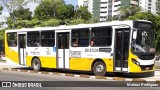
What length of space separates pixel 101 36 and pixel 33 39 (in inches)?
236

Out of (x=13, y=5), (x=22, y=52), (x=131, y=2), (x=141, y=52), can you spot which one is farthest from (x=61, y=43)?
(x=131, y=2)

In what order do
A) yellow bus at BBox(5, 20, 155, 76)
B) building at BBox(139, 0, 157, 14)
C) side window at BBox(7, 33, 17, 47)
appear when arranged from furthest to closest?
building at BBox(139, 0, 157, 14) < side window at BBox(7, 33, 17, 47) < yellow bus at BBox(5, 20, 155, 76)

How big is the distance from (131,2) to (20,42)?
121 metres

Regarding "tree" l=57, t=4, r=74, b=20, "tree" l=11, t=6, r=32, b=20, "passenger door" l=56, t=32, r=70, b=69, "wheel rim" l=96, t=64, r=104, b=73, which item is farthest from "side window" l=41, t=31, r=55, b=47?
"tree" l=57, t=4, r=74, b=20

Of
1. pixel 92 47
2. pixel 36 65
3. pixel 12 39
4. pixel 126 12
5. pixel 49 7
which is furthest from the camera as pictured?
pixel 126 12

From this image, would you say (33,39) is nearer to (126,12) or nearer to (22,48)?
(22,48)

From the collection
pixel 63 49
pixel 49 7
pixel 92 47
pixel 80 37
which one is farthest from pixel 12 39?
pixel 49 7

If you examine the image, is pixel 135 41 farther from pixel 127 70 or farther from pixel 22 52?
pixel 22 52

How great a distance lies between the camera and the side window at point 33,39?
23.0m

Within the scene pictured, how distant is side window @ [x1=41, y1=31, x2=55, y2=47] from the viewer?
21.8 m

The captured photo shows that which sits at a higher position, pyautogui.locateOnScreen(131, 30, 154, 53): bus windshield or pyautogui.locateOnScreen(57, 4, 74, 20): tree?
pyautogui.locateOnScreen(57, 4, 74, 20): tree

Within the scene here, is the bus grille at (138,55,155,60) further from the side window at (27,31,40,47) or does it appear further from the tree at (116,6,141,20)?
the tree at (116,6,141,20)

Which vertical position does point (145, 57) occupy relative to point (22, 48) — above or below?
below

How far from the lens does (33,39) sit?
23.3m
